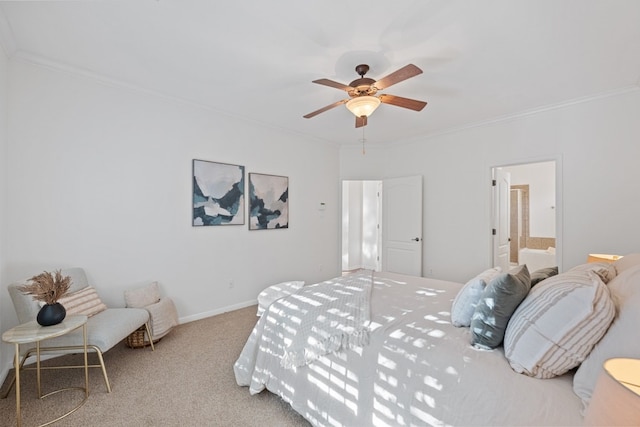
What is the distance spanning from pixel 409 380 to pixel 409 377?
13 millimetres

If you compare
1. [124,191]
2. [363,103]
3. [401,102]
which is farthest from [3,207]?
[401,102]

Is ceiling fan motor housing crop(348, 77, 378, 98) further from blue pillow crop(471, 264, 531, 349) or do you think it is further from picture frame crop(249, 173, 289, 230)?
picture frame crop(249, 173, 289, 230)

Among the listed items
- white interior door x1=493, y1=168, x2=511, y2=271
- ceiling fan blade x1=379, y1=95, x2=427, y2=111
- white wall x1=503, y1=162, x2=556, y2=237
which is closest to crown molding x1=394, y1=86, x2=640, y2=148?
white interior door x1=493, y1=168, x2=511, y2=271

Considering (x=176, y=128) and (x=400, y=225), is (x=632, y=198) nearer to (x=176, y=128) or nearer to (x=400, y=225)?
(x=400, y=225)

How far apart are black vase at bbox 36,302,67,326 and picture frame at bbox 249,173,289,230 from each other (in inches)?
88.5

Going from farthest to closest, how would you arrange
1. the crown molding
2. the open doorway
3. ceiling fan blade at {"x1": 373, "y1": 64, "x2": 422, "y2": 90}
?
the open doorway
the crown molding
ceiling fan blade at {"x1": 373, "y1": 64, "x2": 422, "y2": 90}

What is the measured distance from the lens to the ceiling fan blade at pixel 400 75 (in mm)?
1904

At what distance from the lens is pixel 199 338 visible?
2.87 m

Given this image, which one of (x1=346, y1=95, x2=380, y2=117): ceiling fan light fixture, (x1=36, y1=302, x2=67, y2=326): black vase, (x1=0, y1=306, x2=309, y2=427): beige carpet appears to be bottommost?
(x1=0, y1=306, x2=309, y2=427): beige carpet

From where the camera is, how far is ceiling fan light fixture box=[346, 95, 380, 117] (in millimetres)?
2420

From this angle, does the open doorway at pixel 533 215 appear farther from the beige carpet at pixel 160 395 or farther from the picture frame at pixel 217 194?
the beige carpet at pixel 160 395

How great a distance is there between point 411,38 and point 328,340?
220 centimetres

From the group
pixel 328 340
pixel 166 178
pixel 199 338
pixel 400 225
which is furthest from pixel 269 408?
pixel 400 225

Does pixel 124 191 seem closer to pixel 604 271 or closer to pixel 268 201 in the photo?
pixel 268 201
